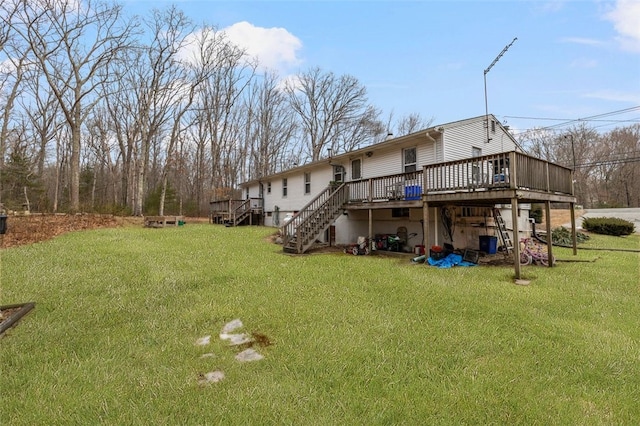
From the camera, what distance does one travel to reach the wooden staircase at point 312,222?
10.6m

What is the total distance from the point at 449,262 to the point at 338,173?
23.8ft

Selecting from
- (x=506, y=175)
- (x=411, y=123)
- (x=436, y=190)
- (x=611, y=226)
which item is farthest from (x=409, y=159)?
(x=411, y=123)

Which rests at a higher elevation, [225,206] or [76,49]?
[76,49]

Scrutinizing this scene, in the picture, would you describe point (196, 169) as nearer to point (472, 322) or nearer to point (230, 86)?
point (230, 86)

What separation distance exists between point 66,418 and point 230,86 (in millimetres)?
31249

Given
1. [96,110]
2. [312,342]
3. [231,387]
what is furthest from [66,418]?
[96,110]

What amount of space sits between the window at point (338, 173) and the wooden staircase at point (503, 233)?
6.29 metres

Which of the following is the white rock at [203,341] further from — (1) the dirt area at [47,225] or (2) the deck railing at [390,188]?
(1) the dirt area at [47,225]

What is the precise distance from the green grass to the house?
236 cm

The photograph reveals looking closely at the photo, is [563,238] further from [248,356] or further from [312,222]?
[248,356]

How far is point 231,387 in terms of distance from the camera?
2896mm

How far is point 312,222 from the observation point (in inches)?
441

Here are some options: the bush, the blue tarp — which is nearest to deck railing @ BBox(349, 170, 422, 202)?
the blue tarp

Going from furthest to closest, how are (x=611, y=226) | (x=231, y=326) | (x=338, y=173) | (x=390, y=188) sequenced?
(x=611, y=226) → (x=338, y=173) → (x=390, y=188) → (x=231, y=326)
